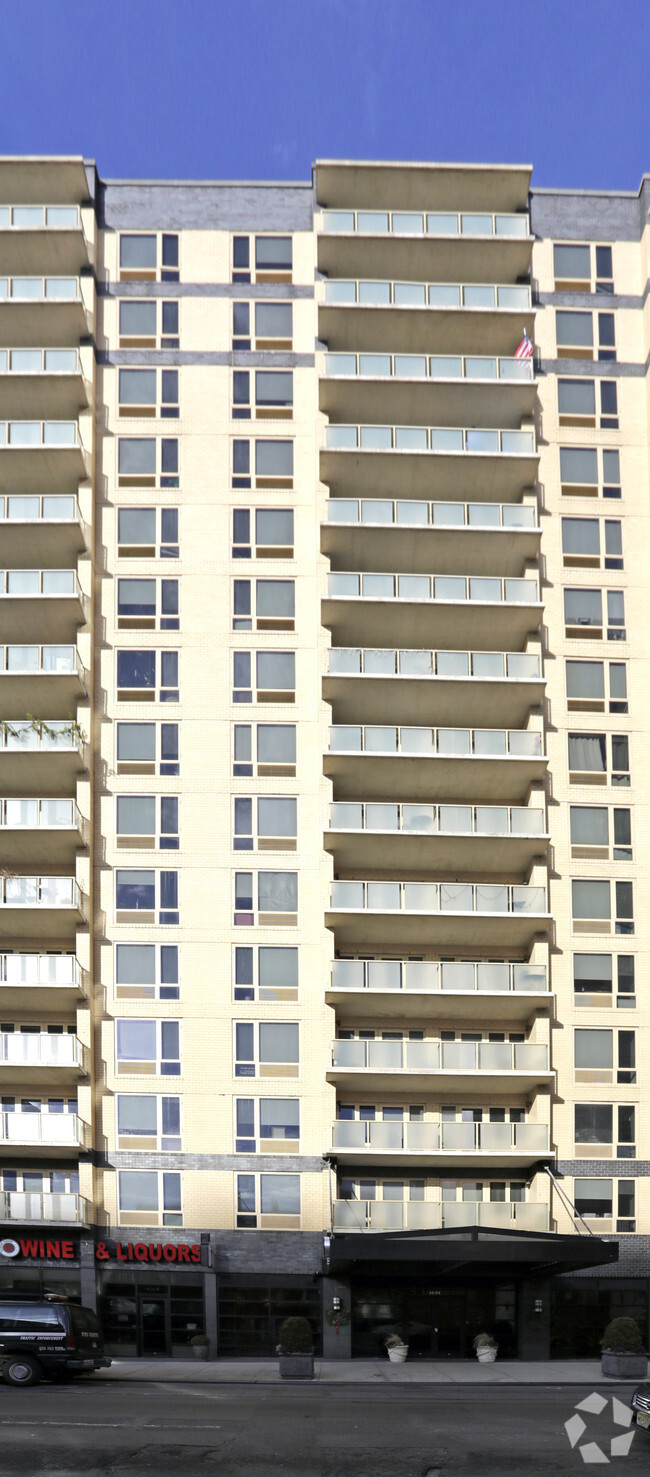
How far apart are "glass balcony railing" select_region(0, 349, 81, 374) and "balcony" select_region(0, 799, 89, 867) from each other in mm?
12308

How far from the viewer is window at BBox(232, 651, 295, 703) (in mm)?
39406

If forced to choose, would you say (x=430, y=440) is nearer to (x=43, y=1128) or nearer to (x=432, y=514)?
(x=432, y=514)

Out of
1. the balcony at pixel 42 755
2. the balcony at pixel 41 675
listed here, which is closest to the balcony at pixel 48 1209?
the balcony at pixel 42 755

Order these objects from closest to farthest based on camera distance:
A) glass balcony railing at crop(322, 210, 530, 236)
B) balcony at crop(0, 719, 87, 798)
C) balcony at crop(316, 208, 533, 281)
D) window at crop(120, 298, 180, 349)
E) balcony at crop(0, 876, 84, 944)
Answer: balcony at crop(0, 876, 84, 944)
balcony at crop(0, 719, 87, 798)
balcony at crop(316, 208, 533, 281)
glass balcony railing at crop(322, 210, 530, 236)
window at crop(120, 298, 180, 349)

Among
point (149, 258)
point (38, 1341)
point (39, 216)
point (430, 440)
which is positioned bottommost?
point (38, 1341)

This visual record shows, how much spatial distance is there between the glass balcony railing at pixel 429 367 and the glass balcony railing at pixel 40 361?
7.25 m

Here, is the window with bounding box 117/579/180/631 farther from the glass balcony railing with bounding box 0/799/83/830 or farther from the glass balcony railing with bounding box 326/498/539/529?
the glass balcony railing with bounding box 0/799/83/830

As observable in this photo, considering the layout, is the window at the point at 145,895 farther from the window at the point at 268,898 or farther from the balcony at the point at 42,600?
the balcony at the point at 42,600

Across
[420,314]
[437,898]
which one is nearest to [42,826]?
[437,898]

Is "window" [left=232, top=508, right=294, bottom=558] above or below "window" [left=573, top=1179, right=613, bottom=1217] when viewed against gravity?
above

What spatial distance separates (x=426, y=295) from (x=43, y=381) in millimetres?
11219

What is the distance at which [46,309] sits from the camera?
40.3 m

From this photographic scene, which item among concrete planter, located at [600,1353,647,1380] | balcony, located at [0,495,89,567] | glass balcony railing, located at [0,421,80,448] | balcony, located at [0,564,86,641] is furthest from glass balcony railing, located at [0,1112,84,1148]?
glass balcony railing, located at [0,421,80,448]

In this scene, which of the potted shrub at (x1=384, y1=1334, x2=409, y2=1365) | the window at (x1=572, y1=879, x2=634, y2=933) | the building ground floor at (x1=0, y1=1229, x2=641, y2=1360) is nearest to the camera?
the potted shrub at (x1=384, y1=1334, x2=409, y2=1365)
